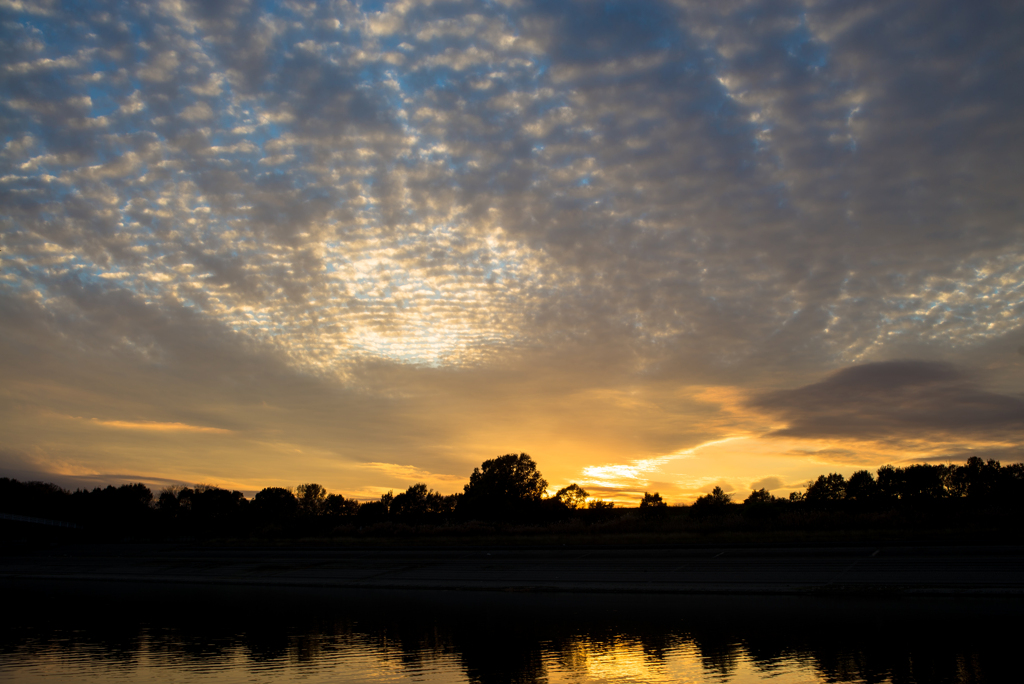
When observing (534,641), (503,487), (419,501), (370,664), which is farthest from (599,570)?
(419,501)

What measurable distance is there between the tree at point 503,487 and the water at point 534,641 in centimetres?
6466

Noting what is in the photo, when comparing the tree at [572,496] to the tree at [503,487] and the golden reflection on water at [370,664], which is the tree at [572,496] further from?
the golden reflection on water at [370,664]

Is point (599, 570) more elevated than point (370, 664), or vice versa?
point (370, 664)

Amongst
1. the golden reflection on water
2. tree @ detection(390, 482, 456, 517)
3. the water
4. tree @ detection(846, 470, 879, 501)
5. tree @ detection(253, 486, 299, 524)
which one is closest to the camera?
the golden reflection on water

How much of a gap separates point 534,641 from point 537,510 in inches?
2710

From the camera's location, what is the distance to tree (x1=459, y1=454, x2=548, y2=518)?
9412 cm

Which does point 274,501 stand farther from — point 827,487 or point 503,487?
point 827,487

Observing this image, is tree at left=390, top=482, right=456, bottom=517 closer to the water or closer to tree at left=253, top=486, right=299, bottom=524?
tree at left=253, top=486, right=299, bottom=524

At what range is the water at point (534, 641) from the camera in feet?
48.0

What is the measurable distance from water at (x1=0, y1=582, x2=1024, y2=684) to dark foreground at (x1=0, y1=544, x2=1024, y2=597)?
286 centimetres

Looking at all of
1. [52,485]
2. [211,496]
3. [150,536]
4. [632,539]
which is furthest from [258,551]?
[52,485]

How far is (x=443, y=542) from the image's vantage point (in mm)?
64750

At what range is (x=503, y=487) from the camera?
3942 inches

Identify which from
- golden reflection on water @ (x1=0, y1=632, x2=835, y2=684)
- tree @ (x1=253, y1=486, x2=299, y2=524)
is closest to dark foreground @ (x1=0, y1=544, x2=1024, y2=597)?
golden reflection on water @ (x1=0, y1=632, x2=835, y2=684)
